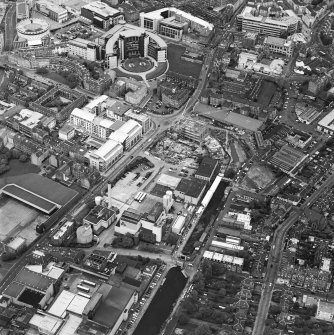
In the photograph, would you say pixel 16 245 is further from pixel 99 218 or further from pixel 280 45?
pixel 280 45

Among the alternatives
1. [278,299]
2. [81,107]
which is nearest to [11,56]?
[81,107]

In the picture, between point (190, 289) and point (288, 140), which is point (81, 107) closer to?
point (288, 140)

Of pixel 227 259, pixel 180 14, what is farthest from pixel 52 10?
pixel 227 259

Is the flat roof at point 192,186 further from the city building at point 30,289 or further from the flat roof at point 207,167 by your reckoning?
the city building at point 30,289

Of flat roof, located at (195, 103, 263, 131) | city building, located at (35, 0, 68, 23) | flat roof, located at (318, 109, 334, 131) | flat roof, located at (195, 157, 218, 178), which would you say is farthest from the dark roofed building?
city building, located at (35, 0, 68, 23)

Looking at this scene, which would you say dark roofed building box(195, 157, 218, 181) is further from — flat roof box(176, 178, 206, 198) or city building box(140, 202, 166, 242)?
city building box(140, 202, 166, 242)

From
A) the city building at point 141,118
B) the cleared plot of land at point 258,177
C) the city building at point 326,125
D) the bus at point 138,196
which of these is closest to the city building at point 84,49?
the city building at point 141,118

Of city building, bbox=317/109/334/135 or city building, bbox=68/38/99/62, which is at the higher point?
city building, bbox=68/38/99/62
